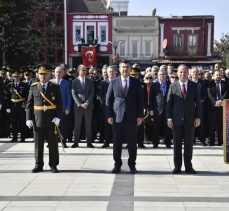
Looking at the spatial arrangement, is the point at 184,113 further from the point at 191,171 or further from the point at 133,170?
the point at 133,170

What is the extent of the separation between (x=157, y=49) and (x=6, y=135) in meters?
39.8

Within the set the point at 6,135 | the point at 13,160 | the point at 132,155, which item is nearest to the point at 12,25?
the point at 6,135

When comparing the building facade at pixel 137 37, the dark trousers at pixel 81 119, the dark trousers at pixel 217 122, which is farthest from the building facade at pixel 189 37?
the dark trousers at pixel 81 119

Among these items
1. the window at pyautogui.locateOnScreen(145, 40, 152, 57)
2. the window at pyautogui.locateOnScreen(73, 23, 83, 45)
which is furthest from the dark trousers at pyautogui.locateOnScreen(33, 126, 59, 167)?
the window at pyautogui.locateOnScreen(145, 40, 152, 57)

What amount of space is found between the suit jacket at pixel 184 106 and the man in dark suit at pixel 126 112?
1.88 ft

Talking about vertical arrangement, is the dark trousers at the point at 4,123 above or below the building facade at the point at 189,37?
below

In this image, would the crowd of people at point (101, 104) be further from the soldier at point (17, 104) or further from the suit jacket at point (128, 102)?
the suit jacket at point (128, 102)

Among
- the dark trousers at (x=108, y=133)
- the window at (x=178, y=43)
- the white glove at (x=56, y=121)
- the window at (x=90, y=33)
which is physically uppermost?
the window at (x=90, y=33)

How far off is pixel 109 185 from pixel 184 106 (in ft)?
7.05

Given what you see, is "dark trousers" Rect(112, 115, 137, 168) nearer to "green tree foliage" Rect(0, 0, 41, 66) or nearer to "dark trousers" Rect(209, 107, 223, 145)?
"dark trousers" Rect(209, 107, 223, 145)

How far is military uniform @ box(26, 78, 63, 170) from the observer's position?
30.6ft

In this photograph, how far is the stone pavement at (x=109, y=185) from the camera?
692 cm

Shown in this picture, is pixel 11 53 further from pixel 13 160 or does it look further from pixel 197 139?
pixel 13 160

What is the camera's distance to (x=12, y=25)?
27594mm
